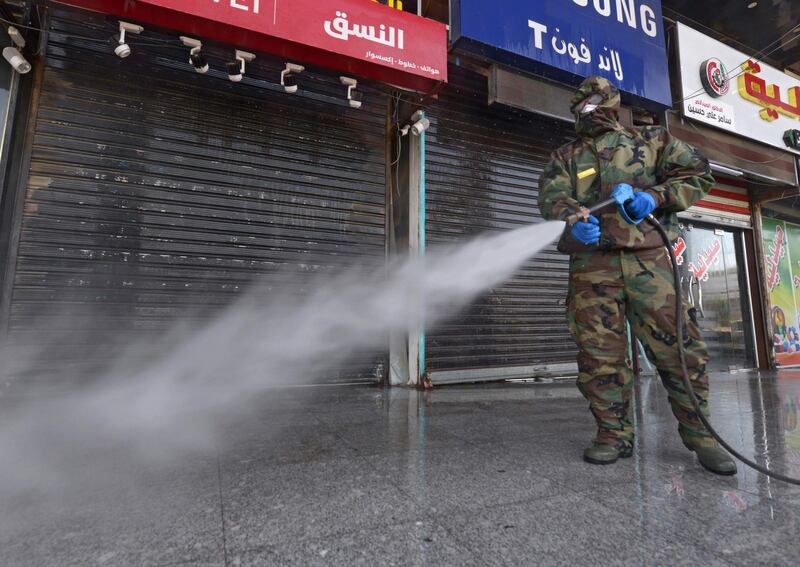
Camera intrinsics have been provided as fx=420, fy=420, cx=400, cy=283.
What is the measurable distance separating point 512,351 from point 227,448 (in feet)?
13.6

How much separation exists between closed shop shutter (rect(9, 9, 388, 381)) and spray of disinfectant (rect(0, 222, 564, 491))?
273 mm

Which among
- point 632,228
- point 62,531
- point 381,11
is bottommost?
point 62,531

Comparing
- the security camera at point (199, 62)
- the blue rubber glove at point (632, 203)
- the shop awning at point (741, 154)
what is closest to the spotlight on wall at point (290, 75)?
the security camera at point (199, 62)

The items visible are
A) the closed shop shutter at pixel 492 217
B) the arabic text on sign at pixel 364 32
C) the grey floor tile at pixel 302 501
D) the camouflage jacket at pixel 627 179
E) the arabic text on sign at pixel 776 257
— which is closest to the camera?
the grey floor tile at pixel 302 501

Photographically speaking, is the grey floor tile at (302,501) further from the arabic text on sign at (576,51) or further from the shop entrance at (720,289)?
the shop entrance at (720,289)

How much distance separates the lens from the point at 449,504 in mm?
1679

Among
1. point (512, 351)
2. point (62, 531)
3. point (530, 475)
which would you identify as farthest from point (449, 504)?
point (512, 351)

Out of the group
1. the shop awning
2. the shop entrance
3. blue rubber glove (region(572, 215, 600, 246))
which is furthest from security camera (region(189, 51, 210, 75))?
the shop entrance

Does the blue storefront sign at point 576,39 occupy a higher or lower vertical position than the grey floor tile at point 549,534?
higher

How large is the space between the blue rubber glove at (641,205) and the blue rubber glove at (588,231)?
0.17m

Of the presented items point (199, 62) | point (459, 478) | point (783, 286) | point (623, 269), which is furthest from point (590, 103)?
point (783, 286)

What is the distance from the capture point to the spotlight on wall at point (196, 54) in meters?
3.84

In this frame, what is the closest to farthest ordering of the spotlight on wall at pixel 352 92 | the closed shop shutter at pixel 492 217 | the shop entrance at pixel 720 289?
the spotlight on wall at pixel 352 92 → the closed shop shutter at pixel 492 217 → the shop entrance at pixel 720 289

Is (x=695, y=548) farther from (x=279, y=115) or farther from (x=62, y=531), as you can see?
(x=279, y=115)
